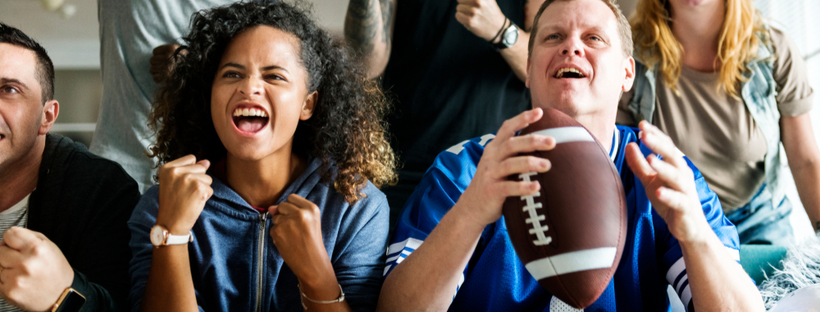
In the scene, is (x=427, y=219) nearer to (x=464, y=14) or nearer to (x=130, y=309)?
(x=130, y=309)

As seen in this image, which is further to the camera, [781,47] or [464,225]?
[781,47]

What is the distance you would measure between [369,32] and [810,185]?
1584 mm

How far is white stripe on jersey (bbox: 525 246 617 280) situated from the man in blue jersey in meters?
0.11

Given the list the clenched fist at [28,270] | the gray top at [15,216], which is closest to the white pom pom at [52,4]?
the gray top at [15,216]

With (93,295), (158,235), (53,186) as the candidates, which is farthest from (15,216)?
(158,235)

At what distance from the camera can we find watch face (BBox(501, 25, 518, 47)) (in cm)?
174

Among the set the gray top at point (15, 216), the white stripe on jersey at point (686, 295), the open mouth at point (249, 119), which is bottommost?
the white stripe on jersey at point (686, 295)

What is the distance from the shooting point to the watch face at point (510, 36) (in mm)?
1738

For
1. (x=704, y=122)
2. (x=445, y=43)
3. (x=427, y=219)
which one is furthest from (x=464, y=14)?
(x=704, y=122)

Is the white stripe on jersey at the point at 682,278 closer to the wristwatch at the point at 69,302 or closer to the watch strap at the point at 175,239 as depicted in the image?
the watch strap at the point at 175,239

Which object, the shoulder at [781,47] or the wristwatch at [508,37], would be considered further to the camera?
the shoulder at [781,47]

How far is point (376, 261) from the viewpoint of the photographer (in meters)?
1.21

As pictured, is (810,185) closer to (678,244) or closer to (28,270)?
(678,244)

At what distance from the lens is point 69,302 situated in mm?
1033
